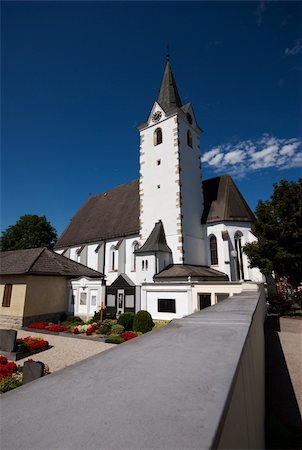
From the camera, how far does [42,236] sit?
160 ft

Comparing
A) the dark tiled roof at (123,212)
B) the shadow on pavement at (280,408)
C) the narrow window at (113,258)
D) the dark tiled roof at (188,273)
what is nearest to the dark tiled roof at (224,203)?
the dark tiled roof at (123,212)

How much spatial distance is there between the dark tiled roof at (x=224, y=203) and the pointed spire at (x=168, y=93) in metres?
9.50

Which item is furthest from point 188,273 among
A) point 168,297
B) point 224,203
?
point 224,203

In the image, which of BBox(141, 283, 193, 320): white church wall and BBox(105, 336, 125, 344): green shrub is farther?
BBox(141, 283, 193, 320): white church wall

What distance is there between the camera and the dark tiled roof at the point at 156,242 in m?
22.0

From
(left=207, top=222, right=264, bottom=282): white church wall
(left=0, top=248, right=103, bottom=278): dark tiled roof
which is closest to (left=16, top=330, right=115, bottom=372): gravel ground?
(left=0, top=248, right=103, bottom=278): dark tiled roof

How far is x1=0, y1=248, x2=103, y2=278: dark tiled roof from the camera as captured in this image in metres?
20.3

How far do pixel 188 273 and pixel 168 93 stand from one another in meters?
20.6

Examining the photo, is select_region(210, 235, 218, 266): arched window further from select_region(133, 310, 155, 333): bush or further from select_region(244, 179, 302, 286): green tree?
select_region(133, 310, 155, 333): bush

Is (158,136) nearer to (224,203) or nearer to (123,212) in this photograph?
(123,212)

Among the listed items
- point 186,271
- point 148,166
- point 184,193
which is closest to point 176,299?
point 186,271

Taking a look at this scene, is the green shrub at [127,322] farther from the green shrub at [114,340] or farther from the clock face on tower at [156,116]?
the clock face on tower at [156,116]

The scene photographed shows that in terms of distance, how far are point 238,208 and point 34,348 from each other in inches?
784

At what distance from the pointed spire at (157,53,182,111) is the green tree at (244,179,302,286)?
14.9 metres
